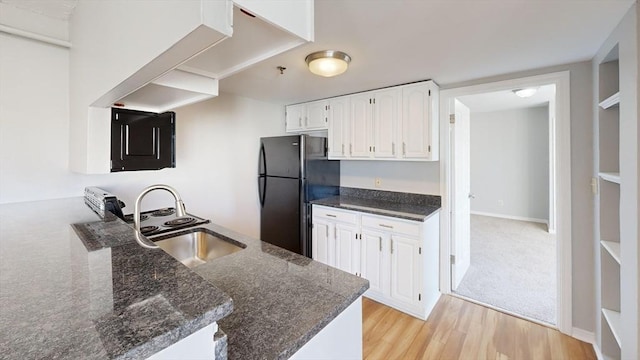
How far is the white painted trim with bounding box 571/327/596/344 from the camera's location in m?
2.02

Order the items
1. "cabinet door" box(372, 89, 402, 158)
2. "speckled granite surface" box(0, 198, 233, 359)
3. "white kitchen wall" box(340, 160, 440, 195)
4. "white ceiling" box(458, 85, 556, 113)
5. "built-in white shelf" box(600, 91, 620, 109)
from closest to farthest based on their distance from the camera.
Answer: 1. "speckled granite surface" box(0, 198, 233, 359)
2. "built-in white shelf" box(600, 91, 620, 109)
3. "cabinet door" box(372, 89, 402, 158)
4. "white kitchen wall" box(340, 160, 440, 195)
5. "white ceiling" box(458, 85, 556, 113)

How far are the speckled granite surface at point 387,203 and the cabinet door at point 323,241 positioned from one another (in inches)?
9.2

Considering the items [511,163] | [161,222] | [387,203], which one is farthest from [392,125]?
[511,163]

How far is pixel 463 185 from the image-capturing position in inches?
119

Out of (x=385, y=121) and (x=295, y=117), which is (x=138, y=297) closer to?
(x=385, y=121)

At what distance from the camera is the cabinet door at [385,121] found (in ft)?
8.77

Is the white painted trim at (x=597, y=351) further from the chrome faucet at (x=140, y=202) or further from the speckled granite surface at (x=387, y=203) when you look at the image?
the chrome faucet at (x=140, y=202)

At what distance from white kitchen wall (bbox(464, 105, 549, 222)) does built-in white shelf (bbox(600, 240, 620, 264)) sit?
423 cm

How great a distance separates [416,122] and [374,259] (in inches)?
55.7

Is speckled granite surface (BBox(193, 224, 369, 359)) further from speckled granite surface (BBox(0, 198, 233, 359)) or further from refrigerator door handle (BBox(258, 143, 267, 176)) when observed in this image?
refrigerator door handle (BBox(258, 143, 267, 176))

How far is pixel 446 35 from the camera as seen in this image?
161 centimetres

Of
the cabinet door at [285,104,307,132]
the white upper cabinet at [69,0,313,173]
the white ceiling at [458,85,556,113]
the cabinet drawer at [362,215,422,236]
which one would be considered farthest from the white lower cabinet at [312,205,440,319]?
the white ceiling at [458,85,556,113]

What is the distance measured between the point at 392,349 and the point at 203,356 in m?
1.91

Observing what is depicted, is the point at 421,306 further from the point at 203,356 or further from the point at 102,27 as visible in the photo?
the point at 102,27
